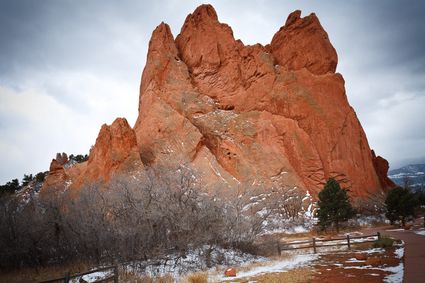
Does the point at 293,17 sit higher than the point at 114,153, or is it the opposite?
the point at 293,17

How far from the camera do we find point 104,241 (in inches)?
753

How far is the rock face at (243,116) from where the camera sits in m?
49.2

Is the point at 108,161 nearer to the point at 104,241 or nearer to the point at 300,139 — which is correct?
the point at 104,241

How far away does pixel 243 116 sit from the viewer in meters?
57.2

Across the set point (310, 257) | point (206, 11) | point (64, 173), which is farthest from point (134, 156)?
point (206, 11)

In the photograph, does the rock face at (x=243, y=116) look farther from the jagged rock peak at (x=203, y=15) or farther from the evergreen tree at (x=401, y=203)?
the evergreen tree at (x=401, y=203)

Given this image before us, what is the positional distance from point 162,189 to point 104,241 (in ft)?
14.5

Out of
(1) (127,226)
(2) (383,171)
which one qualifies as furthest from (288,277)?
(2) (383,171)

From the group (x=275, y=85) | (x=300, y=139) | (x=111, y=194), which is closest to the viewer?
(x=111, y=194)

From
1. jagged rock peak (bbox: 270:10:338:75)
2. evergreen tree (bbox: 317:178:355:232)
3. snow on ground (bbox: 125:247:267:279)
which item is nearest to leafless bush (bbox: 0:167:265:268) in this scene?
snow on ground (bbox: 125:247:267:279)

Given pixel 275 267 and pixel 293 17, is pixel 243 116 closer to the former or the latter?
pixel 293 17

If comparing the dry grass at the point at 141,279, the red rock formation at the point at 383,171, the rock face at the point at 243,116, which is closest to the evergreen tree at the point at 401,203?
the rock face at the point at 243,116

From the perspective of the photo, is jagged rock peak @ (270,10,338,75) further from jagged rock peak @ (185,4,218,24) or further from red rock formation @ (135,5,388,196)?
jagged rock peak @ (185,4,218,24)

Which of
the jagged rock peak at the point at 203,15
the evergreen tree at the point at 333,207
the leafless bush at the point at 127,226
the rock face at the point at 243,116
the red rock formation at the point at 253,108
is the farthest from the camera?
the jagged rock peak at the point at 203,15
